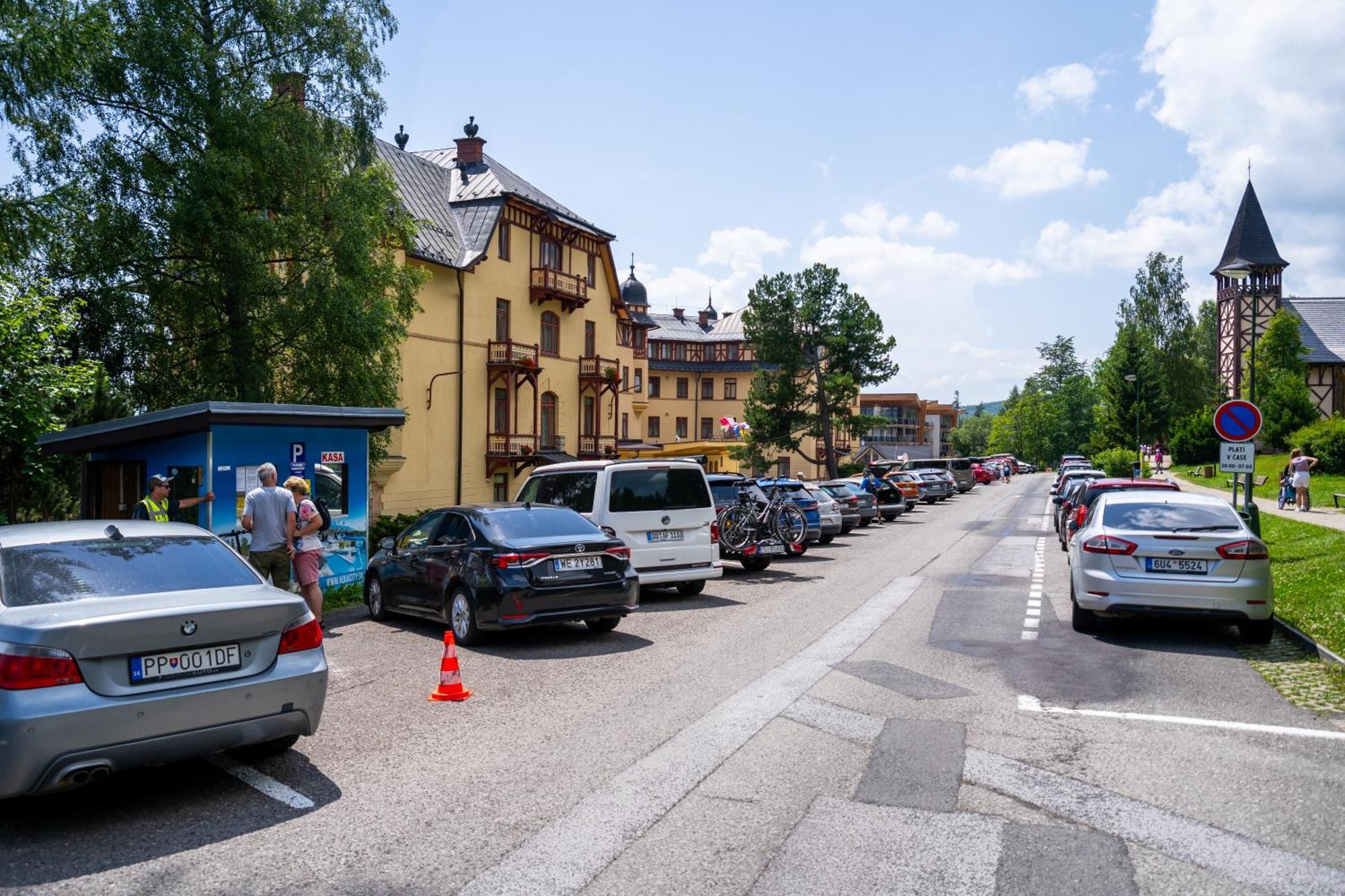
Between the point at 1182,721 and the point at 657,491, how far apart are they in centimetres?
810

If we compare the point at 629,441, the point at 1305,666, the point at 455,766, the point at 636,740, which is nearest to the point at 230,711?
the point at 455,766

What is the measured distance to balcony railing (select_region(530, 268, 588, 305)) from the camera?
135ft

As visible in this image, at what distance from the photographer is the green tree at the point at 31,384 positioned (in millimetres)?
17266

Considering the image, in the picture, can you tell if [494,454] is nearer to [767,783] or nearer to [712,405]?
[767,783]

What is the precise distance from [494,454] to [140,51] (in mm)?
20936

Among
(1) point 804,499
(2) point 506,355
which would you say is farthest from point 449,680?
(2) point 506,355

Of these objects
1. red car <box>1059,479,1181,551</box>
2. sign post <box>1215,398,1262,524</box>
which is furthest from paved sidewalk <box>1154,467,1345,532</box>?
sign post <box>1215,398,1262,524</box>

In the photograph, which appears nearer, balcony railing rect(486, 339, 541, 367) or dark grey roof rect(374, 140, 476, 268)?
dark grey roof rect(374, 140, 476, 268)

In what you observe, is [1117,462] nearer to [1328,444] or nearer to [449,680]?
[1328,444]

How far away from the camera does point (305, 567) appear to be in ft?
35.9

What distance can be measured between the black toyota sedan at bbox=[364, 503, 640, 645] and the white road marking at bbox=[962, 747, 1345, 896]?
5.09 meters

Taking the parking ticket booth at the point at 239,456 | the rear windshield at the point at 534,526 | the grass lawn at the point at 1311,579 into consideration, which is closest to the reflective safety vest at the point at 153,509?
the parking ticket booth at the point at 239,456

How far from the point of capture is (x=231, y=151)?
20.0 metres

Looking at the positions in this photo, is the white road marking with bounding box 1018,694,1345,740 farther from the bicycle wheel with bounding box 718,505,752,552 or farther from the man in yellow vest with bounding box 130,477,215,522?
the bicycle wheel with bounding box 718,505,752,552
